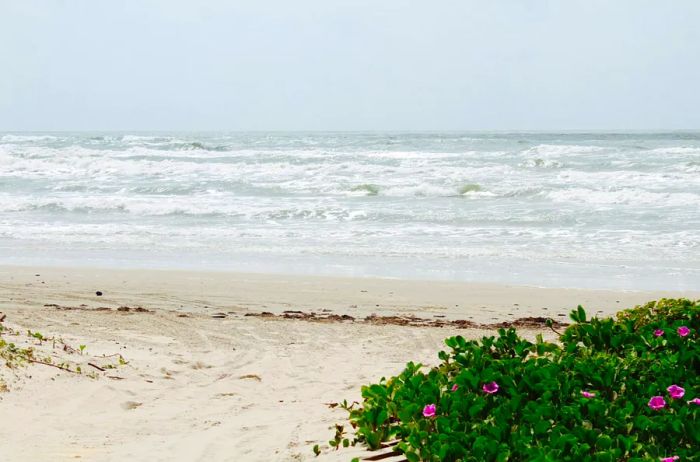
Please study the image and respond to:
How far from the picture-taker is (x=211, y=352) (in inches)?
257

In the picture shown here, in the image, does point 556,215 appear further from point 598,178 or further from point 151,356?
point 151,356

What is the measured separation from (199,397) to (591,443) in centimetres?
278

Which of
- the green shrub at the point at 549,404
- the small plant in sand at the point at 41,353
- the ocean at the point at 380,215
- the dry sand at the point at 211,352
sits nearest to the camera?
the green shrub at the point at 549,404

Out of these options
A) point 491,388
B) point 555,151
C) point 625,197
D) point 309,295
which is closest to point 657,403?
point 491,388

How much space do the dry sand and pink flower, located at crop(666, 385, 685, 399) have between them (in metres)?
1.43

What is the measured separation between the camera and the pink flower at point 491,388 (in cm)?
384

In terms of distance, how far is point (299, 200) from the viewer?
71.2 feet

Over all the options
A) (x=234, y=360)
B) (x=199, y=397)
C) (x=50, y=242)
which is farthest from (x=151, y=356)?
(x=50, y=242)

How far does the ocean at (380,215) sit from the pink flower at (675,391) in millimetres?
6232

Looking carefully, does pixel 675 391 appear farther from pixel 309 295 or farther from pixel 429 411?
pixel 309 295

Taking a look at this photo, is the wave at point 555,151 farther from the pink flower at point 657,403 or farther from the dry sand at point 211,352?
the pink flower at point 657,403

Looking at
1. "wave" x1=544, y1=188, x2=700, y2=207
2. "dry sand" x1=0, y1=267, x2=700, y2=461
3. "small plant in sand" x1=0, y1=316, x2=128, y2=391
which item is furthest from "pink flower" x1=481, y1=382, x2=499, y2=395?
"wave" x1=544, y1=188, x2=700, y2=207

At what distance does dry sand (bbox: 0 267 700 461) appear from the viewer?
430cm

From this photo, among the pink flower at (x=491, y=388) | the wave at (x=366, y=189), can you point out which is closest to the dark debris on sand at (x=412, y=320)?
the pink flower at (x=491, y=388)
